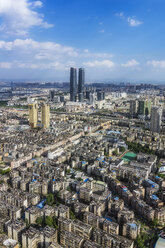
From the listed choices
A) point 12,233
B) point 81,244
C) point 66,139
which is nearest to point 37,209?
point 12,233

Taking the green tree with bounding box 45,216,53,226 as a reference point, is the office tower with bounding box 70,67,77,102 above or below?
above

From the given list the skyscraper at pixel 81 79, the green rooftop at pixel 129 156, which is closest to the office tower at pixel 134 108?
the green rooftop at pixel 129 156

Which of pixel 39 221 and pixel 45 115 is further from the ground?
pixel 45 115

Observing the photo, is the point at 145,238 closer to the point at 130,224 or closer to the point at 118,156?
the point at 130,224

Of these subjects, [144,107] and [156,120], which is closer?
[156,120]

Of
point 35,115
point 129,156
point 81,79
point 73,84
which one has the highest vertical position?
point 81,79

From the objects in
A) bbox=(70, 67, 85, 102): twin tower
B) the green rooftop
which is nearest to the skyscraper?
bbox=(70, 67, 85, 102): twin tower

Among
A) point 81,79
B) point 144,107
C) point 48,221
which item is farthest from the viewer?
point 81,79

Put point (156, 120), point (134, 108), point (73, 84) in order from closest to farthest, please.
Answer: point (156, 120) → point (134, 108) → point (73, 84)

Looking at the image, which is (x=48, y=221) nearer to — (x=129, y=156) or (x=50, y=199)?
(x=50, y=199)

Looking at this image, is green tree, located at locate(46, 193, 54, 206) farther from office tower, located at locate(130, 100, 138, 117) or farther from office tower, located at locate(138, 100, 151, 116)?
office tower, located at locate(138, 100, 151, 116)

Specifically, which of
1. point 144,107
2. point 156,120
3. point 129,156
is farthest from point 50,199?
point 144,107
